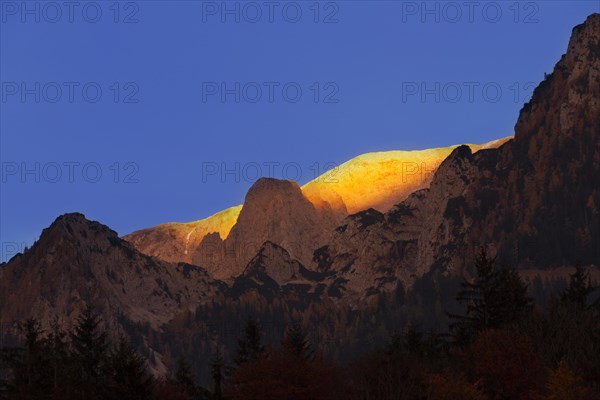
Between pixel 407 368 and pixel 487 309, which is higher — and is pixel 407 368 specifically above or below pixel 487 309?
below

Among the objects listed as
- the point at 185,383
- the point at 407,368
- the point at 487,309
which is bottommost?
the point at 407,368

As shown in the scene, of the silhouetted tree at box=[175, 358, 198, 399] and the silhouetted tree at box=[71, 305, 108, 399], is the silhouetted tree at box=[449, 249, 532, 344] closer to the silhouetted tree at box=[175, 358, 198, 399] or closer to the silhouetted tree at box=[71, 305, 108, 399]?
the silhouetted tree at box=[175, 358, 198, 399]

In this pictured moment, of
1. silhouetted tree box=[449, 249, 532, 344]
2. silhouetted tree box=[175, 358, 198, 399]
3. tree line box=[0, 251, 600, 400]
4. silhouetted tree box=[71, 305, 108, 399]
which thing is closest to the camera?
silhouetted tree box=[71, 305, 108, 399]

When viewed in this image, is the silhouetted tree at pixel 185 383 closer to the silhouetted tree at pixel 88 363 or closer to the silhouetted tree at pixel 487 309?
the silhouetted tree at pixel 88 363

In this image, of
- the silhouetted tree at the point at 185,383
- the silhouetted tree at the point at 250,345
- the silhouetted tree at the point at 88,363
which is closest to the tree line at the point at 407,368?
the silhouetted tree at the point at 88,363

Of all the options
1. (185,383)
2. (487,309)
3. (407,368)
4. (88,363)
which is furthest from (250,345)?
(88,363)

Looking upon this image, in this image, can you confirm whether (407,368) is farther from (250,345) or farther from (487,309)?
(250,345)

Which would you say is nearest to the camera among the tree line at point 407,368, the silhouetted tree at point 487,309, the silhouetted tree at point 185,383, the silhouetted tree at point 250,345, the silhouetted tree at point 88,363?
the silhouetted tree at point 88,363

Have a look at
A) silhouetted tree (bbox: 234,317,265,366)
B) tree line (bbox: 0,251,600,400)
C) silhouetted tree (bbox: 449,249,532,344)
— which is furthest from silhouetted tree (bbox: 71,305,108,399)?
silhouetted tree (bbox: 449,249,532,344)

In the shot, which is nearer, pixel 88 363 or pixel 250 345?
pixel 88 363

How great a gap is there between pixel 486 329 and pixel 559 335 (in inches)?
347

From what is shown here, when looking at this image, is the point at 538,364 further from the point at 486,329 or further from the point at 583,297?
the point at 583,297

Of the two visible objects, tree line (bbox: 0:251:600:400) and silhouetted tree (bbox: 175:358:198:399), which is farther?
Result: silhouetted tree (bbox: 175:358:198:399)

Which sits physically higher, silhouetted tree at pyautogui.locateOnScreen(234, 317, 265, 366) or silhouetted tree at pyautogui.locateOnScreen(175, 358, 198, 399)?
silhouetted tree at pyautogui.locateOnScreen(234, 317, 265, 366)
